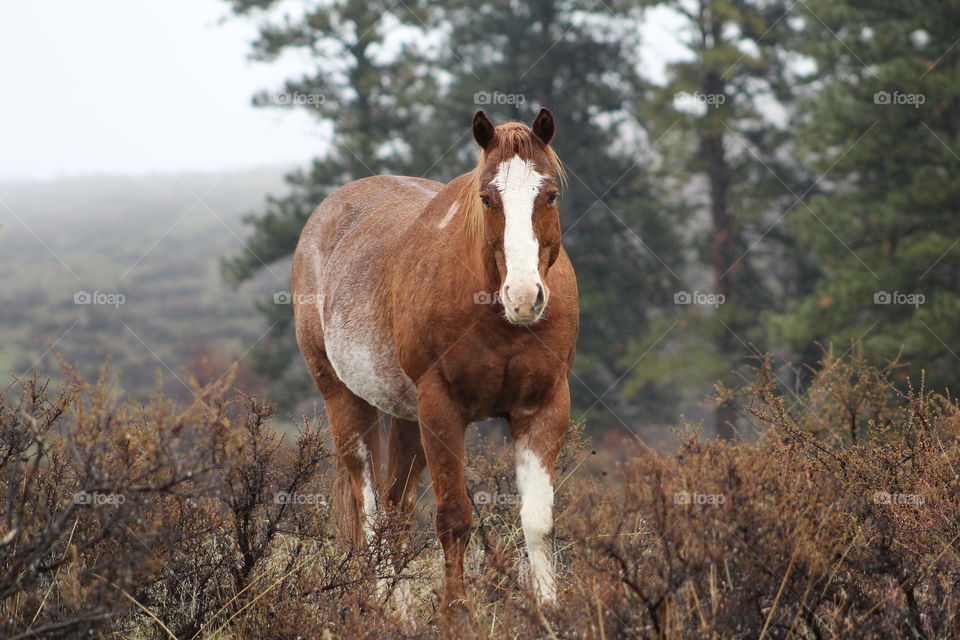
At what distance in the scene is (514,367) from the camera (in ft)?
14.0

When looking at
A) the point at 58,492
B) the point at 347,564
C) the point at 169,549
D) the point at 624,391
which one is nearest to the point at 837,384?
the point at 347,564

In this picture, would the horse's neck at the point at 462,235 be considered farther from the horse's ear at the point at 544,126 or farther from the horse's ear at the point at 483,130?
the horse's ear at the point at 544,126

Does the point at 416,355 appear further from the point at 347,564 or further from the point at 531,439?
the point at 347,564

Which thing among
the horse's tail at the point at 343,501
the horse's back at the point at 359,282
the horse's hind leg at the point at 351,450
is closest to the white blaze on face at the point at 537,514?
the horse's back at the point at 359,282

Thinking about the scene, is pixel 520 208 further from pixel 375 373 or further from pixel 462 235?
pixel 375 373

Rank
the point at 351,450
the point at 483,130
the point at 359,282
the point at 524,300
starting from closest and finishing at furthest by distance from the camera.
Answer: the point at 524,300 < the point at 483,130 < the point at 359,282 < the point at 351,450

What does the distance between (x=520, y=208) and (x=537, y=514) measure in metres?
1.48

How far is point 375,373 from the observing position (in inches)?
205

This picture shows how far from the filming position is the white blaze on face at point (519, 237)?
3.65 meters

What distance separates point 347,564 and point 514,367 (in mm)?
1356

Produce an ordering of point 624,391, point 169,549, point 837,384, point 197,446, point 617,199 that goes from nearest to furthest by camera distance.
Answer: point 197,446 → point 169,549 → point 837,384 → point 624,391 → point 617,199

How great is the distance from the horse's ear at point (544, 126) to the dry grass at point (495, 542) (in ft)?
5.19

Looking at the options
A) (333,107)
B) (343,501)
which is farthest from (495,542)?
(333,107)

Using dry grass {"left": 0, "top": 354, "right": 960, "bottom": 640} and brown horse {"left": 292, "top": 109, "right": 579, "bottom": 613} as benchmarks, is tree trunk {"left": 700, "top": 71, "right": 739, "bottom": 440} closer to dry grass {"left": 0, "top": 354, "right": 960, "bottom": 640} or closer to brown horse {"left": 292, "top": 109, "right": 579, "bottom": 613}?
dry grass {"left": 0, "top": 354, "right": 960, "bottom": 640}
